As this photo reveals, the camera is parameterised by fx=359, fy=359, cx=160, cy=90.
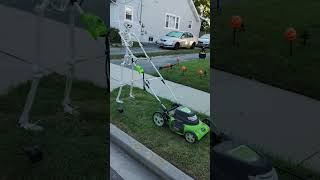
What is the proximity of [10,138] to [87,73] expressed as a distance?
45.2 inches

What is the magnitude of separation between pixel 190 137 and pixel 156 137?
1.42ft

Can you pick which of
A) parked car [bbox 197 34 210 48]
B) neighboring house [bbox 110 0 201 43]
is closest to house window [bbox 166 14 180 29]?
neighboring house [bbox 110 0 201 43]

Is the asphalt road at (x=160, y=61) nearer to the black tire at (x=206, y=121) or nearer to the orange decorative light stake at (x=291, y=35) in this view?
the black tire at (x=206, y=121)

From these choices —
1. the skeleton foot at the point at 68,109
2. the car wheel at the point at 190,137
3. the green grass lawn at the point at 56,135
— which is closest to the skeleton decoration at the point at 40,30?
the green grass lawn at the point at 56,135

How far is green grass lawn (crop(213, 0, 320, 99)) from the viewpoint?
13.1 ft

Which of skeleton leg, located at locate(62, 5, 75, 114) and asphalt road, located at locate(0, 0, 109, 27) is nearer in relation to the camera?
asphalt road, located at locate(0, 0, 109, 27)

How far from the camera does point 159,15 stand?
4.02 m

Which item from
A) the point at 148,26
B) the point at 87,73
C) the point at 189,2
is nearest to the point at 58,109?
the point at 87,73

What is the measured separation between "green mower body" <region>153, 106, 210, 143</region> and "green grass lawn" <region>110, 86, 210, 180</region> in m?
0.09

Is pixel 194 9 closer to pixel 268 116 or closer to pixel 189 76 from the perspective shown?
pixel 189 76

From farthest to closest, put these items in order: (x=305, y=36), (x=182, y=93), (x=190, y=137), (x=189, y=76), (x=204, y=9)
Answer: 1. (x=182, y=93)
2. (x=189, y=76)
3. (x=305, y=36)
4. (x=190, y=137)
5. (x=204, y=9)

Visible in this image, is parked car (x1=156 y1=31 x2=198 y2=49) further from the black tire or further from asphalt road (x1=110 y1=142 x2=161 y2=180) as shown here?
asphalt road (x1=110 y1=142 x2=161 y2=180)

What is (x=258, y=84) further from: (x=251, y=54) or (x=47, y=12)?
(x=47, y=12)

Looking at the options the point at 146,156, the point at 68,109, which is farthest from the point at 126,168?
the point at 68,109
